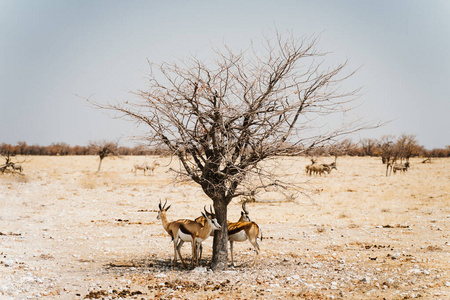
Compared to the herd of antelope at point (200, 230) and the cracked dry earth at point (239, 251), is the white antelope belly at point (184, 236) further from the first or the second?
the cracked dry earth at point (239, 251)

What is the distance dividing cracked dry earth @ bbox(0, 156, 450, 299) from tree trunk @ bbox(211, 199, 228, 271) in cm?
35

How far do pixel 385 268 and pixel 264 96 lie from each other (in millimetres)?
5417

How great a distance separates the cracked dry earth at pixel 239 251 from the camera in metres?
8.66

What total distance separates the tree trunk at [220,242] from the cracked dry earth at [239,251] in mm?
349

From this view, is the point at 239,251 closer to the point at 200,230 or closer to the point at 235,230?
the point at 235,230

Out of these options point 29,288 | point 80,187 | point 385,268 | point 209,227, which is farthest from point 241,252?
point 80,187

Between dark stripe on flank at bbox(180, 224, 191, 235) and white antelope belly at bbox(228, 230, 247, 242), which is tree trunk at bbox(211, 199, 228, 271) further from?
dark stripe on flank at bbox(180, 224, 191, 235)

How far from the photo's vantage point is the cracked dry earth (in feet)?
28.4

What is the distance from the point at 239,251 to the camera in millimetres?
13227

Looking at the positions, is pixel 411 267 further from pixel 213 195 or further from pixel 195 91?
pixel 195 91

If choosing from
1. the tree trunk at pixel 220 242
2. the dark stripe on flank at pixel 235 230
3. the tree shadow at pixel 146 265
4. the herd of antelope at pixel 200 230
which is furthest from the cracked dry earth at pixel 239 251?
the dark stripe on flank at pixel 235 230

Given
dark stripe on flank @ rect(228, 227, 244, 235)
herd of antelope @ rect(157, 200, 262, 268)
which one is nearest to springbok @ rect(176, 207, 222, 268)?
herd of antelope @ rect(157, 200, 262, 268)

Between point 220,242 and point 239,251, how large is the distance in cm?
292

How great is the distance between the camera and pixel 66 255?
11852 millimetres
